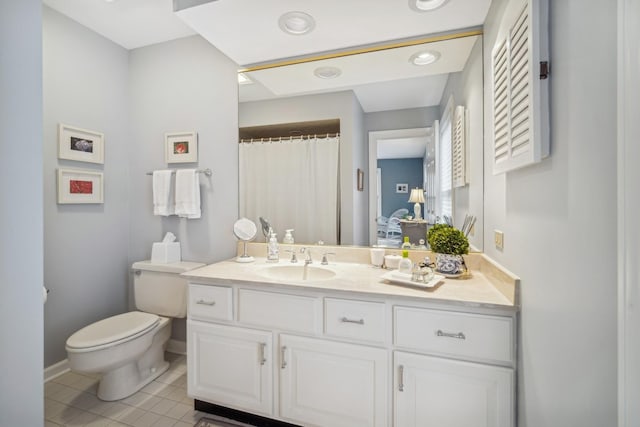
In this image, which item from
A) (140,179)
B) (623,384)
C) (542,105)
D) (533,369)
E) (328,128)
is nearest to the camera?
(623,384)

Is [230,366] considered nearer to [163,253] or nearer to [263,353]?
[263,353]

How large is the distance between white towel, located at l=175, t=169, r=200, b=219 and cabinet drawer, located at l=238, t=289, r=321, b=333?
3.21 ft

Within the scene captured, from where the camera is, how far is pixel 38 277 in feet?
2.51

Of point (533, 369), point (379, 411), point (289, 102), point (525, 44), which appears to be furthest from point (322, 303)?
point (289, 102)

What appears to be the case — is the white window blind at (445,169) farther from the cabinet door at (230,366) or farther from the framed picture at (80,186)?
the framed picture at (80,186)

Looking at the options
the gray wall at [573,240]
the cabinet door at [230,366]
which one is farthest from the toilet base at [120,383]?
the gray wall at [573,240]

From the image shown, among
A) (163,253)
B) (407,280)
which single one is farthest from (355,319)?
(163,253)

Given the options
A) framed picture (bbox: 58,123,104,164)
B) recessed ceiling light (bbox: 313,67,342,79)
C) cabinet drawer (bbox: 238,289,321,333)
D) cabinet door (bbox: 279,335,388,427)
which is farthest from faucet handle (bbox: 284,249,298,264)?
framed picture (bbox: 58,123,104,164)

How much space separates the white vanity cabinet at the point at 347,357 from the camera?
3.84 ft

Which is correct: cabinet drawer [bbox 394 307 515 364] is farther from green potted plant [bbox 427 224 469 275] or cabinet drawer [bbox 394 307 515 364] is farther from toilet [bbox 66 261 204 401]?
toilet [bbox 66 261 204 401]

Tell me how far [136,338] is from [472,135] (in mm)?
2356

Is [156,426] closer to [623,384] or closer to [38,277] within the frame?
[38,277]

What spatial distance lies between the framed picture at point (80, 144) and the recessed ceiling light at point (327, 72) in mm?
1775

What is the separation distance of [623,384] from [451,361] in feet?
2.37
